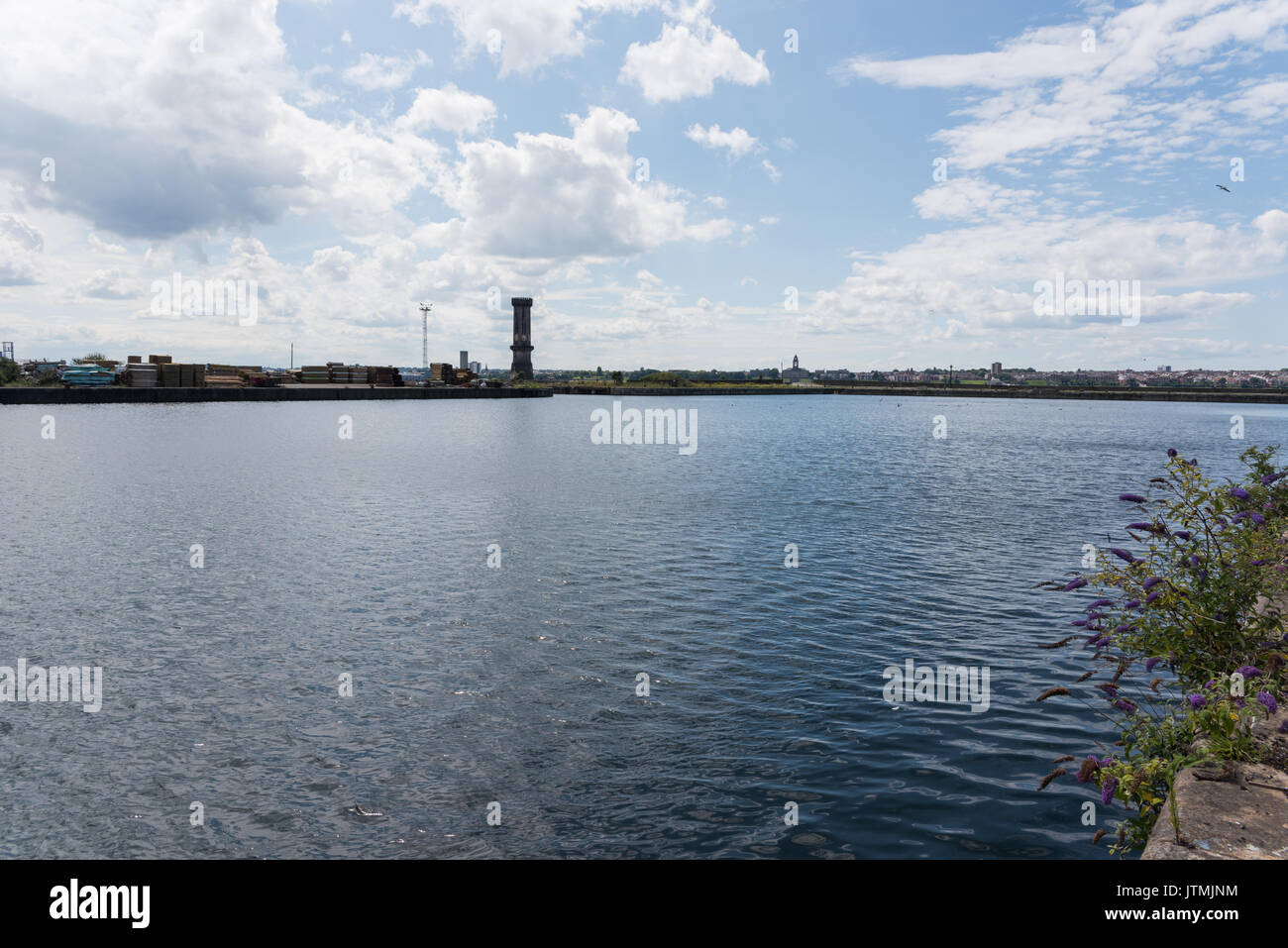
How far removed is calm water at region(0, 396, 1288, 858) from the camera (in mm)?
10156

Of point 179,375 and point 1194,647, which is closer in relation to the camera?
point 1194,647

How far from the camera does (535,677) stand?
51.3 feet

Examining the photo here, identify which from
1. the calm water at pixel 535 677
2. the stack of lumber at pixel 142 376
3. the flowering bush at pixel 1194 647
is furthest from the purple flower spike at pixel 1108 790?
the stack of lumber at pixel 142 376

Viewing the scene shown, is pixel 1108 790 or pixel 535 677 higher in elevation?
pixel 1108 790

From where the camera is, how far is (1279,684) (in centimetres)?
980

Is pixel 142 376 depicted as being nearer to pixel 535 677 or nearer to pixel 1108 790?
pixel 535 677

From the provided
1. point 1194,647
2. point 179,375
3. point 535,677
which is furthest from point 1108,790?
point 179,375

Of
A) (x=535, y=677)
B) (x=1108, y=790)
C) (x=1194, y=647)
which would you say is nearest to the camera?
(x=1108, y=790)

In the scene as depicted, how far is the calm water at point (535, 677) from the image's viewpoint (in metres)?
10.2

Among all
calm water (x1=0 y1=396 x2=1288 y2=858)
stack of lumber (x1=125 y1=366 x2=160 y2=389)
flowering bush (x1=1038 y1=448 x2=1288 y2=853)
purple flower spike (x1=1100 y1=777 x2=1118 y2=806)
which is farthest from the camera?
stack of lumber (x1=125 y1=366 x2=160 y2=389)

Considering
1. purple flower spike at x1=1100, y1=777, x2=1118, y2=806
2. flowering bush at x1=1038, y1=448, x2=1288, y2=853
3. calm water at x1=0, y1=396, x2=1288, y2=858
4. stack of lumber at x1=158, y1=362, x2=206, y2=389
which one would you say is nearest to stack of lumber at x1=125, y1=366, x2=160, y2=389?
stack of lumber at x1=158, y1=362, x2=206, y2=389

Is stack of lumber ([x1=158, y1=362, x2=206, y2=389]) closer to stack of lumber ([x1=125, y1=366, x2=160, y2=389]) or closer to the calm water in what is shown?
stack of lumber ([x1=125, y1=366, x2=160, y2=389])

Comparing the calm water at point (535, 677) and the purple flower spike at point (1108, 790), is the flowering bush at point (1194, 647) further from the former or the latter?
the calm water at point (535, 677)
